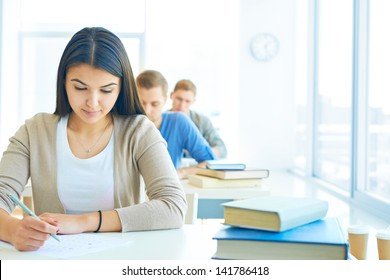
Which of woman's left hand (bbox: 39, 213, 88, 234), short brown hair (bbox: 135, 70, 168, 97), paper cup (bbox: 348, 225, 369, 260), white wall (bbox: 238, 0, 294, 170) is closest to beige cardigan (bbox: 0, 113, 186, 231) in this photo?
woman's left hand (bbox: 39, 213, 88, 234)

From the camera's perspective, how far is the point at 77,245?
131cm

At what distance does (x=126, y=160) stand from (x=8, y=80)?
5.79 meters

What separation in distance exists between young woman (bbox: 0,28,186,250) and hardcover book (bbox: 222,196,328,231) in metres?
0.46

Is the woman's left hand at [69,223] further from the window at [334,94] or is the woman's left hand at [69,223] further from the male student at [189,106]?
the male student at [189,106]

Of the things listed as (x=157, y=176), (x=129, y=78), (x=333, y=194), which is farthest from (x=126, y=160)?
(x=333, y=194)

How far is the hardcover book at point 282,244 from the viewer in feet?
3.37

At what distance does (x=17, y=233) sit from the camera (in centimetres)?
129

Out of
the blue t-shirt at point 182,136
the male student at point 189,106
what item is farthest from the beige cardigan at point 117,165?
the male student at point 189,106

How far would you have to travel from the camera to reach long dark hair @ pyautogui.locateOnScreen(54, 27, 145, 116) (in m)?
1.60

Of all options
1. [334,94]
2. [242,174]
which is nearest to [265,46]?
[334,94]

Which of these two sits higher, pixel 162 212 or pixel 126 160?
pixel 126 160

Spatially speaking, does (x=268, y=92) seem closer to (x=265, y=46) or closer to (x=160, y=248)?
(x=265, y=46)
